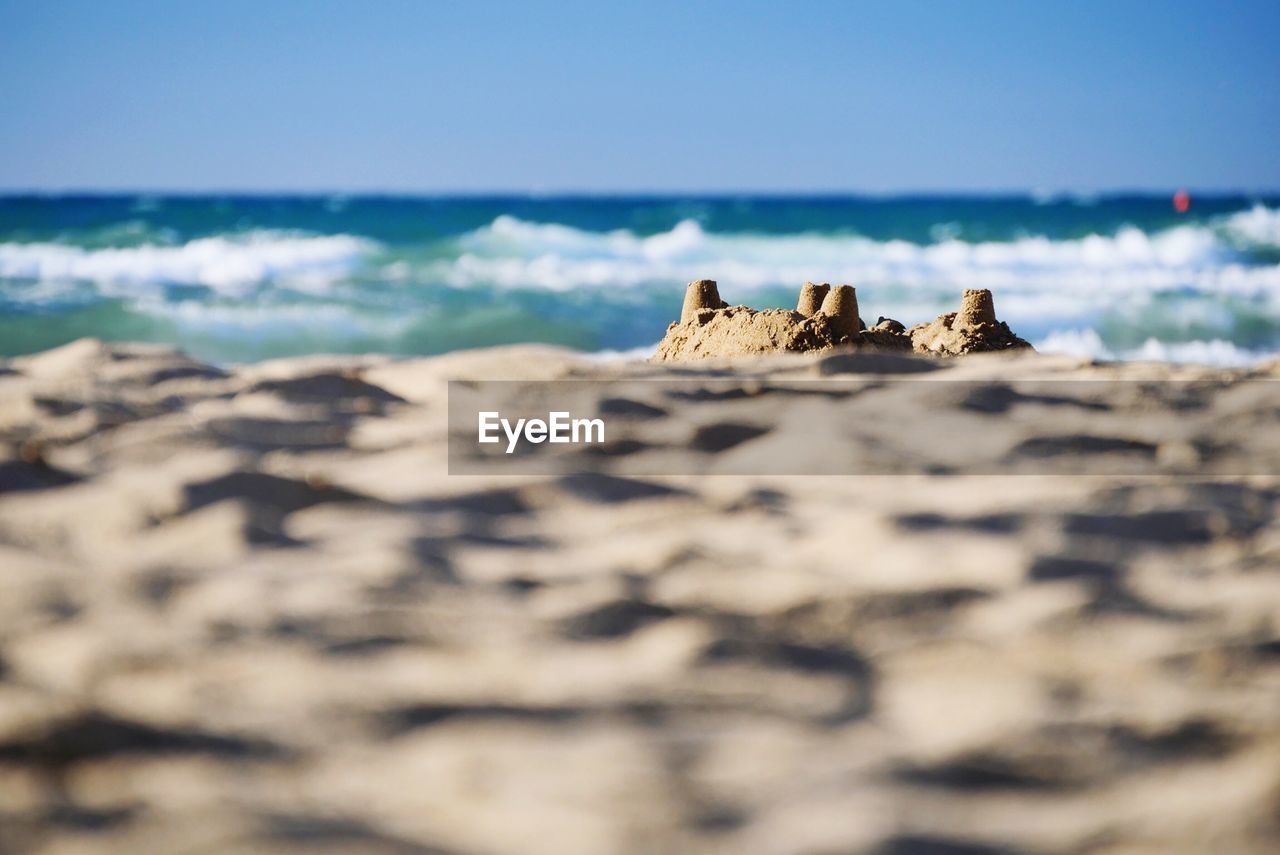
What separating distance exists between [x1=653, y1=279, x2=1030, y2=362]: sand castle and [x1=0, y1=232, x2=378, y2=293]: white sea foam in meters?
11.0

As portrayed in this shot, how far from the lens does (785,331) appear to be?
3.23 meters

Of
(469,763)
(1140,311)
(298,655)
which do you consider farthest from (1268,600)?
(1140,311)

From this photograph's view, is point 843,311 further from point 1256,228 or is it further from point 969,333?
point 1256,228

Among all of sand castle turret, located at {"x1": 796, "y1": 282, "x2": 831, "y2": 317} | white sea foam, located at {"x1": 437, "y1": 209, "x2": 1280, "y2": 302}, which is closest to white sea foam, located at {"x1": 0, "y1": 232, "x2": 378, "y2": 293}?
white sea foam, located at {"x1": 437, "y1": 209, "x2": 1280, "y2": 302}

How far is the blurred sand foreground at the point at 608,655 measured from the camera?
3.70 ft

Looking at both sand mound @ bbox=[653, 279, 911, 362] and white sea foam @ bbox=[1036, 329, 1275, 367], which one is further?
white sea foam @ bbox=[1036, 329, 1275, 367]

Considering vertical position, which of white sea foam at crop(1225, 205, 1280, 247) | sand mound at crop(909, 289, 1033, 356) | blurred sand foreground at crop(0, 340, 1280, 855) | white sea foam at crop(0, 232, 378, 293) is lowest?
blurred sand foreground at crop(0, 340, 1280, 855)

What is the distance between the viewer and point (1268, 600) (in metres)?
1.53

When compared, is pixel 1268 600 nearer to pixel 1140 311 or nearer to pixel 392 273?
pixel 1140 311

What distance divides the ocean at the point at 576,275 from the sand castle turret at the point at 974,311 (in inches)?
242

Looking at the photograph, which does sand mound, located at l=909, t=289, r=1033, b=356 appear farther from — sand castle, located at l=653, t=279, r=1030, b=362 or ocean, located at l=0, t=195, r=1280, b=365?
ocean, located at l=0, t=195, r=1280, b=365

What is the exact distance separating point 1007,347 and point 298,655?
8.84 feet

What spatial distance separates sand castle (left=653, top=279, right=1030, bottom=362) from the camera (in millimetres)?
3240

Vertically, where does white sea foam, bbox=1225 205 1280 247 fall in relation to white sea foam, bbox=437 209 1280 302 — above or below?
above
